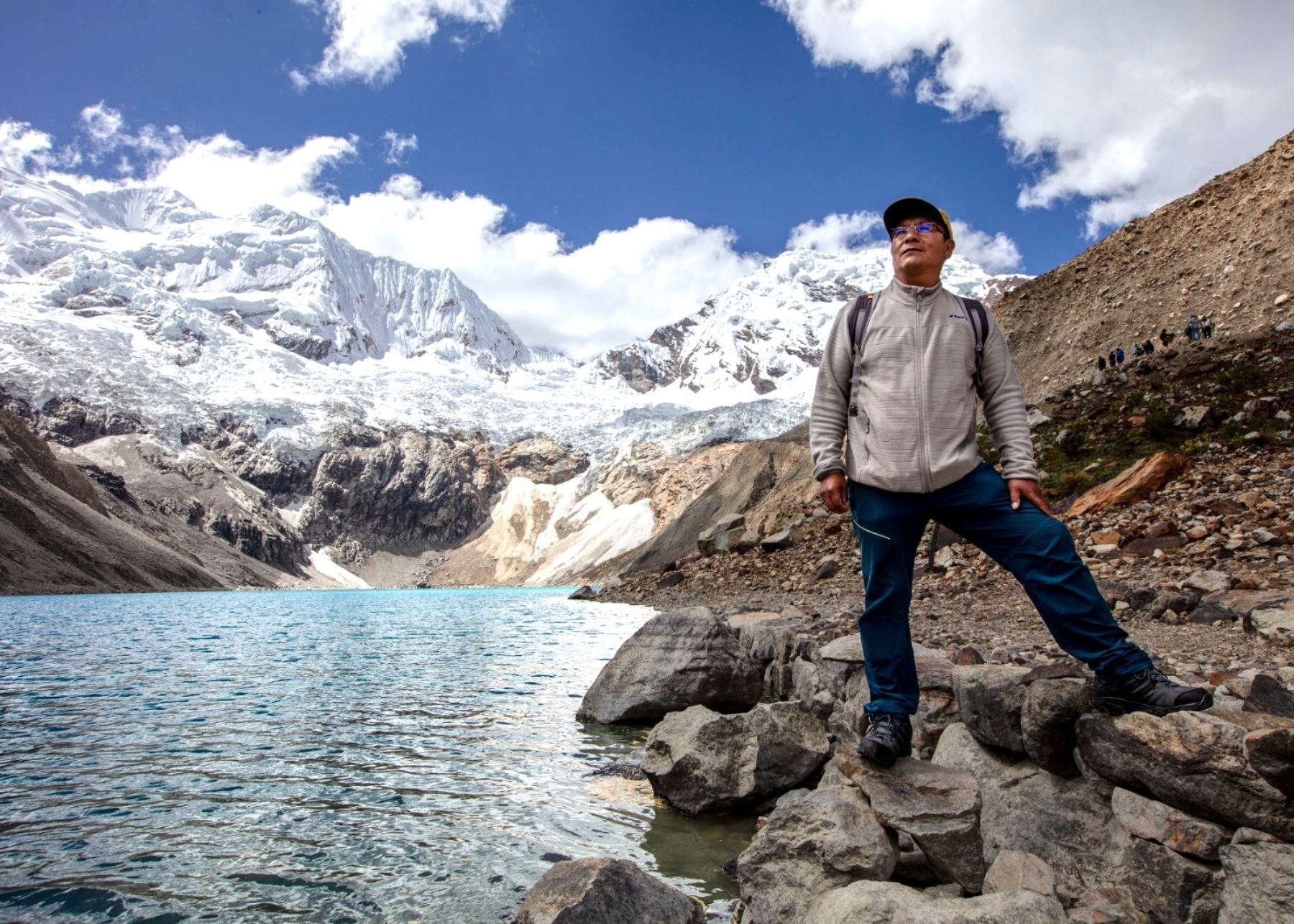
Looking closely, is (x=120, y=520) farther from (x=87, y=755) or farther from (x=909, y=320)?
(x=909, y=320)

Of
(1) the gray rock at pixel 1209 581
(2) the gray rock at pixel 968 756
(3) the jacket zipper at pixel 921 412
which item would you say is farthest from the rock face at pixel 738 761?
(1) the gray rock at pixel 1209 581

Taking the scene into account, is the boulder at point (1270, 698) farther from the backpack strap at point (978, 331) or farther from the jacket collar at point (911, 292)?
the jacket collar at point (911, 292)

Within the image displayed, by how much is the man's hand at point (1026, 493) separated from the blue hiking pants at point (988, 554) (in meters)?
0.03

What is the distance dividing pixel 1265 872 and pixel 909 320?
2.94 meters

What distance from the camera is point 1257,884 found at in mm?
3037

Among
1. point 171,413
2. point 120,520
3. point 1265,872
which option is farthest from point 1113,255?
point 171,413

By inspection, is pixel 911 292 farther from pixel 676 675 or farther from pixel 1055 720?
pixel 676 675

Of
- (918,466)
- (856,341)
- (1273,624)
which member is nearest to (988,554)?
(918,466)

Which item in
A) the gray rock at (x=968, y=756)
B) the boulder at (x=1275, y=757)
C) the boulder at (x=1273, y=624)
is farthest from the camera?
the boulder at (x=1273, y=624)

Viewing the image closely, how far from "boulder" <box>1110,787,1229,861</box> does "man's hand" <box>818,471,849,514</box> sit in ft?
6.51

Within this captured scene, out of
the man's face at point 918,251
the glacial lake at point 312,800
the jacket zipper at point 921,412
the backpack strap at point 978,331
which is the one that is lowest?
the glacial lake at point 312,800

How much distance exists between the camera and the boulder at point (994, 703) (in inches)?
179

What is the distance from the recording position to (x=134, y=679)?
16.3m

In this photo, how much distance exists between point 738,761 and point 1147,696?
164 inches
